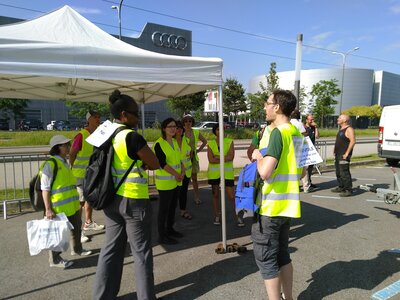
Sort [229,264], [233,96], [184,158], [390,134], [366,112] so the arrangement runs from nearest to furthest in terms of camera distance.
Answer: [229,264] → [184,158] → [390,134] → [233,96] → [366,112]

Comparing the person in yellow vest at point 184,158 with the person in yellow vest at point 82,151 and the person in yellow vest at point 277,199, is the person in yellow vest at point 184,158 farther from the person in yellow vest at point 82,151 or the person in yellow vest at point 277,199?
the person in yellow vest at point 277,199

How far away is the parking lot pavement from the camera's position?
10.6 ft

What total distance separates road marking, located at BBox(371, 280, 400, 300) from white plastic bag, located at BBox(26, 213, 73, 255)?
3.38 metres

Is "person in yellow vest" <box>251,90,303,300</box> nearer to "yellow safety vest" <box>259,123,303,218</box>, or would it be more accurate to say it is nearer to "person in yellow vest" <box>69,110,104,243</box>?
"yellow safety vest" <box>259,123,303,218</box>

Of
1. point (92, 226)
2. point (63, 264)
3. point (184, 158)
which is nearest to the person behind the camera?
point (63, 264)

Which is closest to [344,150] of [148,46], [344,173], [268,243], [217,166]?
[344,173]

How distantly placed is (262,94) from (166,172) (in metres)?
31.3

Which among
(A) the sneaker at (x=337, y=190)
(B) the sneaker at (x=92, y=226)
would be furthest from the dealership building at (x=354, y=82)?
(B) the sneaker at (x=92, y=226)

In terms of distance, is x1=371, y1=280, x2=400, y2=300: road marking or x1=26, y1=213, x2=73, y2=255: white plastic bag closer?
x1=371, y1=280, x2=400, y2=300: road marking

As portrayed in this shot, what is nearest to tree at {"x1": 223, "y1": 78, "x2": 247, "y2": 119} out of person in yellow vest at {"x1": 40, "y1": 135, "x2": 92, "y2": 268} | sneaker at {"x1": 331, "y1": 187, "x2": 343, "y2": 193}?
sneaker at {"x1": 331, "y1": 187, "x2": 343, "y2": 193}

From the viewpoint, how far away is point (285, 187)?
99.4 inches

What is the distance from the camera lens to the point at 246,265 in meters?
3.81

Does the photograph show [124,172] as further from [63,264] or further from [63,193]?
[63,264]

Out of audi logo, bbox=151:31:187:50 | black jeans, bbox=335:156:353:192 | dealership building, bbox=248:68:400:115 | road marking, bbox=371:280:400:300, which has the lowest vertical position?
road marking, bbox=371:280:400:300
